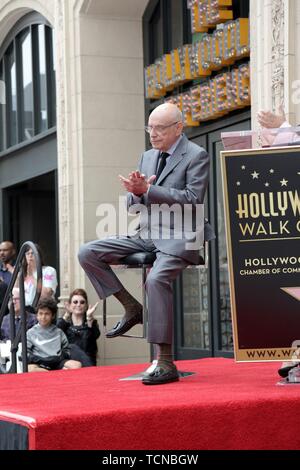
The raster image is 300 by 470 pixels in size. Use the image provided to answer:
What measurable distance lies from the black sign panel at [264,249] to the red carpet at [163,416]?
0.28 meters

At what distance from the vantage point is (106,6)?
14.3 m

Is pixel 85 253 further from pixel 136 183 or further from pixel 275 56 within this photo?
pixel 275 56

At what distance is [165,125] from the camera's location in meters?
6.30

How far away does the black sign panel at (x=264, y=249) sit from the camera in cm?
571

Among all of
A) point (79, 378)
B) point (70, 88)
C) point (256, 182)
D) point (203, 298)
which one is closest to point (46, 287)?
point (203, 298)

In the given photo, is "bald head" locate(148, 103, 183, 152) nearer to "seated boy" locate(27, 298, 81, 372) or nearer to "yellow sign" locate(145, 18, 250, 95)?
"seated boy" locate(27, 298, 81, 372)

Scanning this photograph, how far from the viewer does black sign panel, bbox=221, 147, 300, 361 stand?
571cm

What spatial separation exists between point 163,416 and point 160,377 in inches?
47.2

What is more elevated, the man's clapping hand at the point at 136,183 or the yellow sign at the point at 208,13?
the yellow sign at the point at 208,13

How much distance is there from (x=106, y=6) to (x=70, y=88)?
125 centimetres

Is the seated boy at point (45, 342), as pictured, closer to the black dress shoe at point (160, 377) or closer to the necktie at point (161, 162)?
the necktie at point (161, 162)

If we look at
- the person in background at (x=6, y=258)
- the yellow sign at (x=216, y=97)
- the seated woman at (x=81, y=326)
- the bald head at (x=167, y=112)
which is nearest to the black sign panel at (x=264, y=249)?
the bald head at (x=167, y=112)

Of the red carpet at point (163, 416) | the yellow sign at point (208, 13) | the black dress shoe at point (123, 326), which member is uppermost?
the yellow sign at point (208, 13)

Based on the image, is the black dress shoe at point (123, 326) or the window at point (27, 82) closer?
the black dress shoe at point (123, 326)
